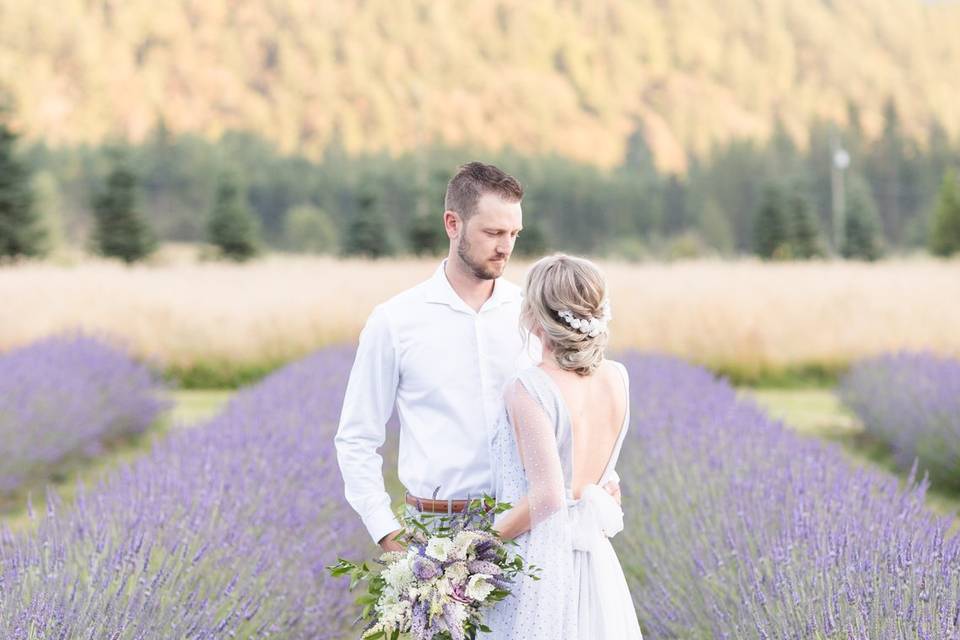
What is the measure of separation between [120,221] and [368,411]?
35251 millimetres

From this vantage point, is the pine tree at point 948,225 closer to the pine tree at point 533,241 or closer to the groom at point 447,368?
the pine tree at point 533,241

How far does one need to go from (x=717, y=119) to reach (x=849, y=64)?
26730mm

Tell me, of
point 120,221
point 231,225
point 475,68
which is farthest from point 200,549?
point 475,68

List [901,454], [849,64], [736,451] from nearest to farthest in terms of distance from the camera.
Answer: [736,451] → [901,454] → [849,64]

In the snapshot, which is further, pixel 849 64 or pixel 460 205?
pixel 849 64

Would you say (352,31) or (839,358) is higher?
(352,31)

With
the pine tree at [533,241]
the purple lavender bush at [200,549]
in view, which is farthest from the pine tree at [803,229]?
the purple lavender bush at [200,549]

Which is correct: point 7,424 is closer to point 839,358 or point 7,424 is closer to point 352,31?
point 839,358

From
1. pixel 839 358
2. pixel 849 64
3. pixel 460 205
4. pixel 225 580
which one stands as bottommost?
pixel 839 358

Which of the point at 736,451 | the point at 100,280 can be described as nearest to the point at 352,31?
the point at 100,280

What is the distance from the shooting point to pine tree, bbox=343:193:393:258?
39.2 meters

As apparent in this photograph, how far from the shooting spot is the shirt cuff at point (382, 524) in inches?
98.6

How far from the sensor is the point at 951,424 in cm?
672

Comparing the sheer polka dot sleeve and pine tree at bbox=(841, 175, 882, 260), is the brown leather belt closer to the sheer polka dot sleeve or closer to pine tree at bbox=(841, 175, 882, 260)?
the sheer polka dot sleeve
